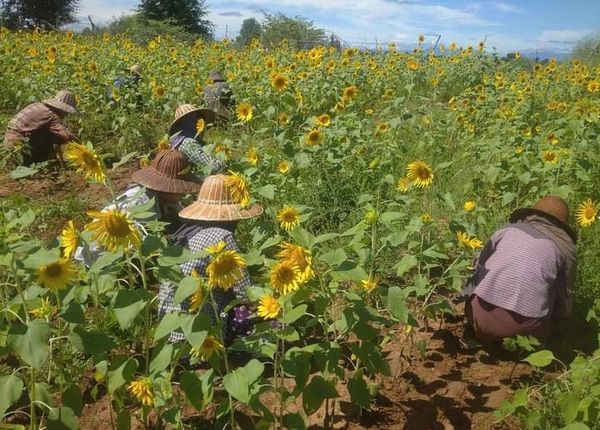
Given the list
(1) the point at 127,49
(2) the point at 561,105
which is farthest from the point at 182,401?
(1) the point at 127,49

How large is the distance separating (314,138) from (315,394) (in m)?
2.17

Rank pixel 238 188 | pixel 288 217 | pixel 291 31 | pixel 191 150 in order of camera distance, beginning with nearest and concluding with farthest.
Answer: pixel 238 188 → pixel 288 217 → pixel 191 150 → pixel 291 31

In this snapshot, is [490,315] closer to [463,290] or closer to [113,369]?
[463,290]

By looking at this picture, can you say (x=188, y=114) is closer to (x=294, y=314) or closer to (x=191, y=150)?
(x=191, y=150)

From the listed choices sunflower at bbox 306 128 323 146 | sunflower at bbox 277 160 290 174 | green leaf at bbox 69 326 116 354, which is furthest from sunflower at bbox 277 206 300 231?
sunflower at bbox 306 128 323 146

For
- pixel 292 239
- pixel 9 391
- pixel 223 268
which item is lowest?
pixel 292 239

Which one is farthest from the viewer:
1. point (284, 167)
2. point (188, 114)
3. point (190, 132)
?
point (190, 132)

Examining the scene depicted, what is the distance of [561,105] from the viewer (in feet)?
17.3

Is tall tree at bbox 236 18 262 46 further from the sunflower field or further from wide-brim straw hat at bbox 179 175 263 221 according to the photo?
wide-brim straw hat at bbox 179 175 263 221

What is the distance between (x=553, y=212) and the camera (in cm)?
275

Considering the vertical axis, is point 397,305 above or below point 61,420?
above

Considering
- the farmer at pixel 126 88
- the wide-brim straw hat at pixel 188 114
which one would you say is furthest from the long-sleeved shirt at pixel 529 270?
the farmer at pixel 126 88

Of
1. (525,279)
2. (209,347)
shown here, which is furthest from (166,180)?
(525,279)

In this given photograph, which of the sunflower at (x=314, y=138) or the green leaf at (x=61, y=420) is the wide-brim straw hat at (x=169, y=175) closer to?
the sunflower at (x=314, y=138)
